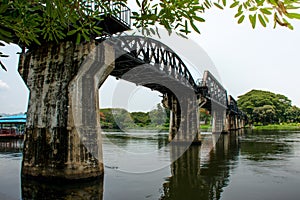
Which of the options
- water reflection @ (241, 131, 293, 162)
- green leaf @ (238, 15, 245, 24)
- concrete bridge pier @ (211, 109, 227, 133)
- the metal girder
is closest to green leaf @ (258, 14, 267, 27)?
green leaf @ (238, 15, 245, 24)

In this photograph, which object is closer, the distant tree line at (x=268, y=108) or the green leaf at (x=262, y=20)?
the green leaf at (x=262, y=20)

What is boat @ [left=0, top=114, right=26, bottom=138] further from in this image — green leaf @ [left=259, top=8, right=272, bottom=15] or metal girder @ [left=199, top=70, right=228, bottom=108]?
green leaf @ [left=259, top=8, right=272, bottom=15]

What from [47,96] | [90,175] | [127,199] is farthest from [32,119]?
[127,199]

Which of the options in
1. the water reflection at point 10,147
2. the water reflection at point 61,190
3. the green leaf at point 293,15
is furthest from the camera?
the water reflection at point 10,147

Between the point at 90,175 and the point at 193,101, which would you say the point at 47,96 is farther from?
the point at 193,101

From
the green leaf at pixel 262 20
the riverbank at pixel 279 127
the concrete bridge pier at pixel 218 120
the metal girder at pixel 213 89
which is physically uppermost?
the metal girder at pixel 213 89

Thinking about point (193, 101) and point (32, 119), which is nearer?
point (32, 119)

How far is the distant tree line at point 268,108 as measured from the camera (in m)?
110

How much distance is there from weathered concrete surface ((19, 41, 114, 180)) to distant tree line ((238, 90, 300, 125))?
105 m

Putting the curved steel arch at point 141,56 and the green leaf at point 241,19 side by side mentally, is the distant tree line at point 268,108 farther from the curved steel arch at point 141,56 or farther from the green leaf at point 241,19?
the green leaf at point 241,19

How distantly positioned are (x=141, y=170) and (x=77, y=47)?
9507mm

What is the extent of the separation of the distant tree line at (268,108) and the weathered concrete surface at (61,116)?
105 metres

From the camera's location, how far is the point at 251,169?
63.5 feet

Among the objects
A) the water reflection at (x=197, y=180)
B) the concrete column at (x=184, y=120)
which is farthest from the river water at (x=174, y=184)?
the concrete column at (x=184, y=120)
